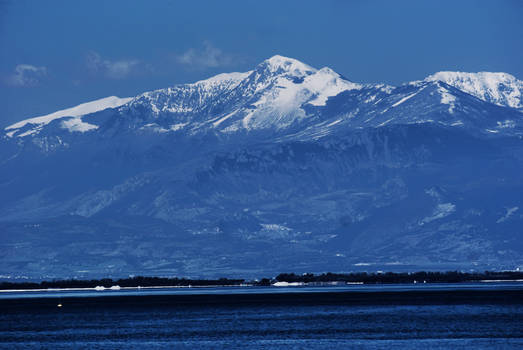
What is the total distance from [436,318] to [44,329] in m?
56.7

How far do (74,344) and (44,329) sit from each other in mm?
29698

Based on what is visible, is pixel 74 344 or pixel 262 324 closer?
pixel 74 344

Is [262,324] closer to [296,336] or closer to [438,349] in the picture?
[296,336]

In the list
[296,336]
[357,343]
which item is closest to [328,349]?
[357,343]

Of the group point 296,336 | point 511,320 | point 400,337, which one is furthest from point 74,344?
point 511,320

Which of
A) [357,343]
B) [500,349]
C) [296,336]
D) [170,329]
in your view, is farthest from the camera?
[170,329]

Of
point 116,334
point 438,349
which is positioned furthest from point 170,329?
point 438,349

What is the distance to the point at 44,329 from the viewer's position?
625 ft

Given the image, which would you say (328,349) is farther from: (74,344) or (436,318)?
(436,318)

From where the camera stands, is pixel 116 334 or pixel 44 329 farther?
pixel 44 329

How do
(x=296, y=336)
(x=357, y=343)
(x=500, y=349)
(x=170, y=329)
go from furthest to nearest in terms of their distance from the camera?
1. (x=170, y=329)
2. (x=296, y=336)
3. (x=357, y=343)
4. (x=500, y=349)

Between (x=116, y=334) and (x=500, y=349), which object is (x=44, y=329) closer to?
(x=116, y=334)

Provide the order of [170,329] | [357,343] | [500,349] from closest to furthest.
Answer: [500,349] → [357,343] → [170,329]

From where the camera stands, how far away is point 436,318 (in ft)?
645
